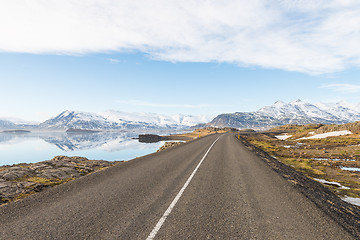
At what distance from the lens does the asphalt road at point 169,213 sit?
194 inches

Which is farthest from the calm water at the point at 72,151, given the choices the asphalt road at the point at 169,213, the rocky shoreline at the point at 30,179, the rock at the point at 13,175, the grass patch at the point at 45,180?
the asphalt road at the point at 169,213

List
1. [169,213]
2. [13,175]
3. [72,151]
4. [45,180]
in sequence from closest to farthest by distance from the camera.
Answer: [169,213]
[13,175]
[45,180]
[72,151]

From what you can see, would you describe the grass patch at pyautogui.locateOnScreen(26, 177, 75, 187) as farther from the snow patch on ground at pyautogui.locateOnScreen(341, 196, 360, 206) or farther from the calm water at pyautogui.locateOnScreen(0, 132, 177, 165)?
the calm water at pyautogui.locateOnScreen(0, 132, 177, 165)

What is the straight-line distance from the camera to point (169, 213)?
19.7ft

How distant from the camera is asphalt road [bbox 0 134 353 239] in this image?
492 cm

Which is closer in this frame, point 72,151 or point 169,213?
point 169,213

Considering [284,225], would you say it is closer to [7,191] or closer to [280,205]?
[280,205]

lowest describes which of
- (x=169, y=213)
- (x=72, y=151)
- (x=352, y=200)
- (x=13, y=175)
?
(x=72, y=151)

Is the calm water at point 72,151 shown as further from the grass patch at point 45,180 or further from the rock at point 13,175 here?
the grass patch at point 45,180

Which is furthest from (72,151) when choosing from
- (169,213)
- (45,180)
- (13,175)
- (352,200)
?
(352,200)

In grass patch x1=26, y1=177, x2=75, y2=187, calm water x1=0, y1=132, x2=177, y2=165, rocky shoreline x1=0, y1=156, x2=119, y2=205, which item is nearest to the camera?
rocky shoreline x1=0, y1=156, x2=119, y2=205

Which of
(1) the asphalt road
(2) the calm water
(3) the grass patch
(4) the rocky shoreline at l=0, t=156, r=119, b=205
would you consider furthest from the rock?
(2) the calm water

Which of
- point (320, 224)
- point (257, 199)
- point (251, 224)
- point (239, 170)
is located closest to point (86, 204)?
point (251, 224)

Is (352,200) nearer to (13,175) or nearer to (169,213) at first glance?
(169,213)
